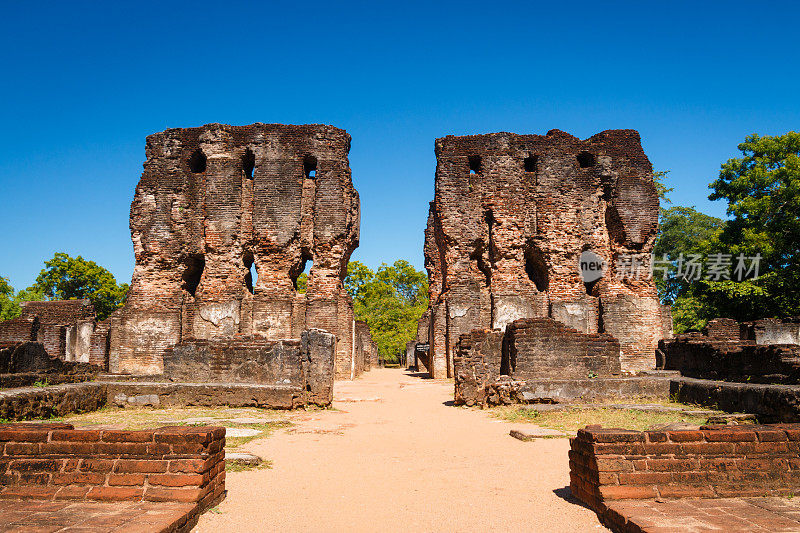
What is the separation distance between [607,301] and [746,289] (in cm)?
772

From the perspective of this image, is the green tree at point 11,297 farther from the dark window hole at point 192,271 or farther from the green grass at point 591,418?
the green grass at point 591,418

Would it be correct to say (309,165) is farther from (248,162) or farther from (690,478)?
(690,478)

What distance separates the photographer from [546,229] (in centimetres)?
2128

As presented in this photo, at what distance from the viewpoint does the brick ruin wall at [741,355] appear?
982cm

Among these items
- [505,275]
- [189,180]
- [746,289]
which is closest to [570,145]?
[505,275]

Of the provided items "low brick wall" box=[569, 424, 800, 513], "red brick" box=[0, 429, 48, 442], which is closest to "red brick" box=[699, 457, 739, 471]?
"low brick wall" box=[569, 424, 800, 513]

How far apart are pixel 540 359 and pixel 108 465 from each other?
30.6ft

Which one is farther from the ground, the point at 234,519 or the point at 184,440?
the point at 184,440

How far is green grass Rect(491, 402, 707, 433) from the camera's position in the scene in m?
7.92

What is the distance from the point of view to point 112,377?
452 inches

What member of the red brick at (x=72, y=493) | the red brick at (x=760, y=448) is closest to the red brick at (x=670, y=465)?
the red brick at (x=760, y=448)

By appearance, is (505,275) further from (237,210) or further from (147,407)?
(147,407)

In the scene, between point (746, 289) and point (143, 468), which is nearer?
point (143, 468)

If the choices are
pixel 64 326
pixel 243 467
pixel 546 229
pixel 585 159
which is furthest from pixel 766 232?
pixel 64 326
